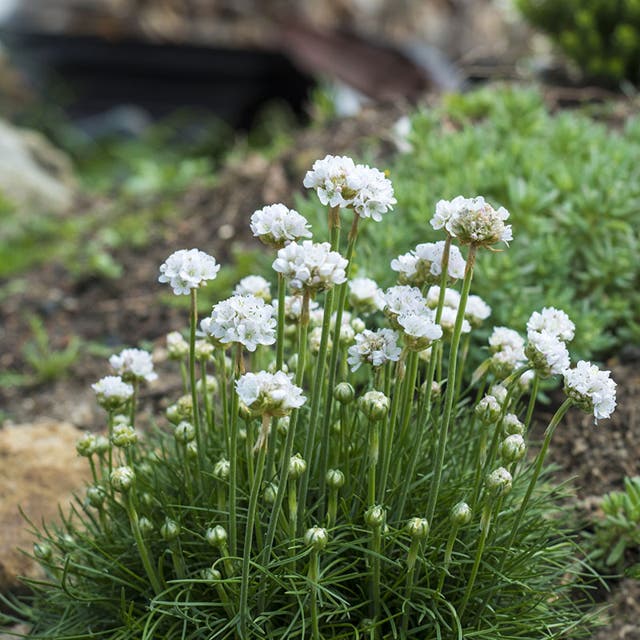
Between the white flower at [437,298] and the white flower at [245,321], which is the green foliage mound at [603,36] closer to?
the white flower at [437,298]

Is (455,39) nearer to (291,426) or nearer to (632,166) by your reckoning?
→ (632,166)

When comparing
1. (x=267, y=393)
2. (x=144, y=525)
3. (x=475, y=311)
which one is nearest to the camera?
(x=267, y=393)

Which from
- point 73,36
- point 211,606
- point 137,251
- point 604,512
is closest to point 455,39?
point 73,36

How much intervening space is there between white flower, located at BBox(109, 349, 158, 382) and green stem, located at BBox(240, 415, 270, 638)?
1.60ft

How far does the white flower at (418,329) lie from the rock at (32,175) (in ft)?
17.2

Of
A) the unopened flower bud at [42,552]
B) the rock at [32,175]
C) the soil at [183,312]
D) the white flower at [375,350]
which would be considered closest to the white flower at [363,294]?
the white flower at [375,350]

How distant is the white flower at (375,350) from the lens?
1.71 metres

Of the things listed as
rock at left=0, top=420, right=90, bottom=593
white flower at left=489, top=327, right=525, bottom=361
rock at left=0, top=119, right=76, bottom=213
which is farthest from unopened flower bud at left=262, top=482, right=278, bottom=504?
rock at left=0, top=119, right=76, bottom=213

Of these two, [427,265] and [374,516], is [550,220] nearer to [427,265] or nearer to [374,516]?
[427,265]

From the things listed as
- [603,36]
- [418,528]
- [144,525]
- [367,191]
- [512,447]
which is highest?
[603,36]

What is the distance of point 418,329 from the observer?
1570 mm

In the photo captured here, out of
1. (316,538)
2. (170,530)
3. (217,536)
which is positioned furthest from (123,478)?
(316,538)

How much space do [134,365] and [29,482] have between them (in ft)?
3.25

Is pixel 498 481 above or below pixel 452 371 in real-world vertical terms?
below
